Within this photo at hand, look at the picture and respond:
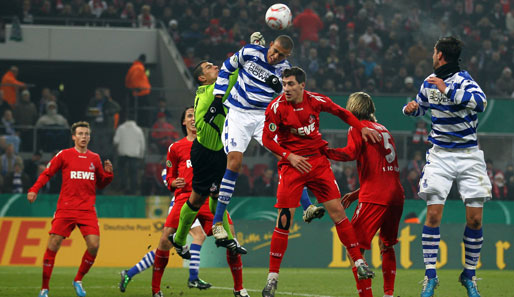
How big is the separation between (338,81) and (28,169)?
29.7 feet

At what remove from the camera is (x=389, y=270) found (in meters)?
9.05

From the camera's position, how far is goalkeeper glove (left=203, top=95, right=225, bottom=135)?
9.99 metres

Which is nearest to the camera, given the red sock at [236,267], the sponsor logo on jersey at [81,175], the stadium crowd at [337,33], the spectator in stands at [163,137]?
the red sock at [236,267]

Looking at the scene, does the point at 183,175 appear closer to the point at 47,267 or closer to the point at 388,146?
the point at 47,267

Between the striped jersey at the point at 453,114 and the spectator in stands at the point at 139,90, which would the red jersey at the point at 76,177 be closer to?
the striped jersey at the point at 453,114

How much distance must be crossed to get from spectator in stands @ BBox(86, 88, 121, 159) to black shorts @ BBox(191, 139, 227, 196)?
371 inches

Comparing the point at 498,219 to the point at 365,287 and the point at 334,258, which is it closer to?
the point at 334,258

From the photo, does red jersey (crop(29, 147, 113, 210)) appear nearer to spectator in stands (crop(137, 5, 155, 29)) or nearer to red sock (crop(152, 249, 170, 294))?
red sock (crop(152, 249, 170, 294))

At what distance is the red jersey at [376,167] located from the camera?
29.2ft

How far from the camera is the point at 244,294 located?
33.0 ft

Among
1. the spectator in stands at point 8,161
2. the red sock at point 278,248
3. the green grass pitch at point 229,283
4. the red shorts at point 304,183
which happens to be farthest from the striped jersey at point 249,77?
the spectator in stands at point 8,161

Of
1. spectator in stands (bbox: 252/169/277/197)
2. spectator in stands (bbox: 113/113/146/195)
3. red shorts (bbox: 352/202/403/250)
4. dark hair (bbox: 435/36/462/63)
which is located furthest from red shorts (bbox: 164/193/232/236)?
spectator in stands (bbox: 113/113/146/195)

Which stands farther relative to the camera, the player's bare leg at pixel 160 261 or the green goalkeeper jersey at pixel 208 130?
the player's bare leg at pixel 160 261

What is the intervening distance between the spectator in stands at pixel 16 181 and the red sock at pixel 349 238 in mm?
11589
